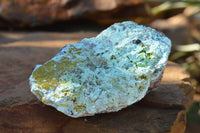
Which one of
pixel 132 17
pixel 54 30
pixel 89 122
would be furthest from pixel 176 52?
pixel 89 122

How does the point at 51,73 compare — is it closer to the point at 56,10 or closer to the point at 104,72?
the point at 104,72

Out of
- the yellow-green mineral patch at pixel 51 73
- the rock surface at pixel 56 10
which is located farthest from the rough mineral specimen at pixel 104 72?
the rock surface at pixel 56 10

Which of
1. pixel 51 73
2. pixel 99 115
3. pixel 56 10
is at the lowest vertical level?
pixel 99 115

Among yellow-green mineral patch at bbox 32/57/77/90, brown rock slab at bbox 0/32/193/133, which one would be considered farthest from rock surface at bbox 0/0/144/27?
yellow-green mineral patch at bbox 32/57/77/90

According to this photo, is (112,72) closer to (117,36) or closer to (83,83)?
(83,83)

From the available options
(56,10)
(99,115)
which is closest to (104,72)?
(99,115)

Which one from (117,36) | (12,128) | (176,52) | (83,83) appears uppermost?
(117,36)
